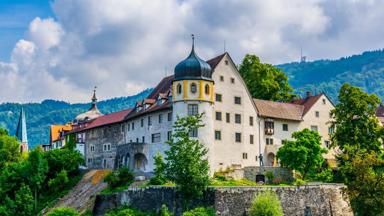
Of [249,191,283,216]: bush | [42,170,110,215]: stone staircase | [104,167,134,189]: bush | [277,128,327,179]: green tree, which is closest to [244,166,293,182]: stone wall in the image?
[277,128,327,179]: green tree

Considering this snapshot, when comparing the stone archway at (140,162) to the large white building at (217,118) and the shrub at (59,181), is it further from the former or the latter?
the shrub at (59,181)

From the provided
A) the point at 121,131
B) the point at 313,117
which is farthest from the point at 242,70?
the point at 121,131

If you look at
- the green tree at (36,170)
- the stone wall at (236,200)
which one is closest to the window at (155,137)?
the stone wall at (236,200)

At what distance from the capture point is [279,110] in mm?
89812

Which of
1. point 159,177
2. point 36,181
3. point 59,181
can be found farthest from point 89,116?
point 159,177

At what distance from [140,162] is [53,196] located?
44.4ft

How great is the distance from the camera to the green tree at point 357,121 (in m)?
78.4

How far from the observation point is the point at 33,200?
83375 millimetres

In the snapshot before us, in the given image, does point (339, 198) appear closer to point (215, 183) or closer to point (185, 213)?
point (215, 183)

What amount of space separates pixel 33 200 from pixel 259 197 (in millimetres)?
34769

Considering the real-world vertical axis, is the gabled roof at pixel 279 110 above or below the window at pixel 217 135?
above

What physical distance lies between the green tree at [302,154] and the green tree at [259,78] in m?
18.7

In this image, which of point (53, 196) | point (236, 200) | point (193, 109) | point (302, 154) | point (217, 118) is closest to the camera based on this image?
point (236, 200)

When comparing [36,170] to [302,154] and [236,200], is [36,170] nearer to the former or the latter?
[236,200]
